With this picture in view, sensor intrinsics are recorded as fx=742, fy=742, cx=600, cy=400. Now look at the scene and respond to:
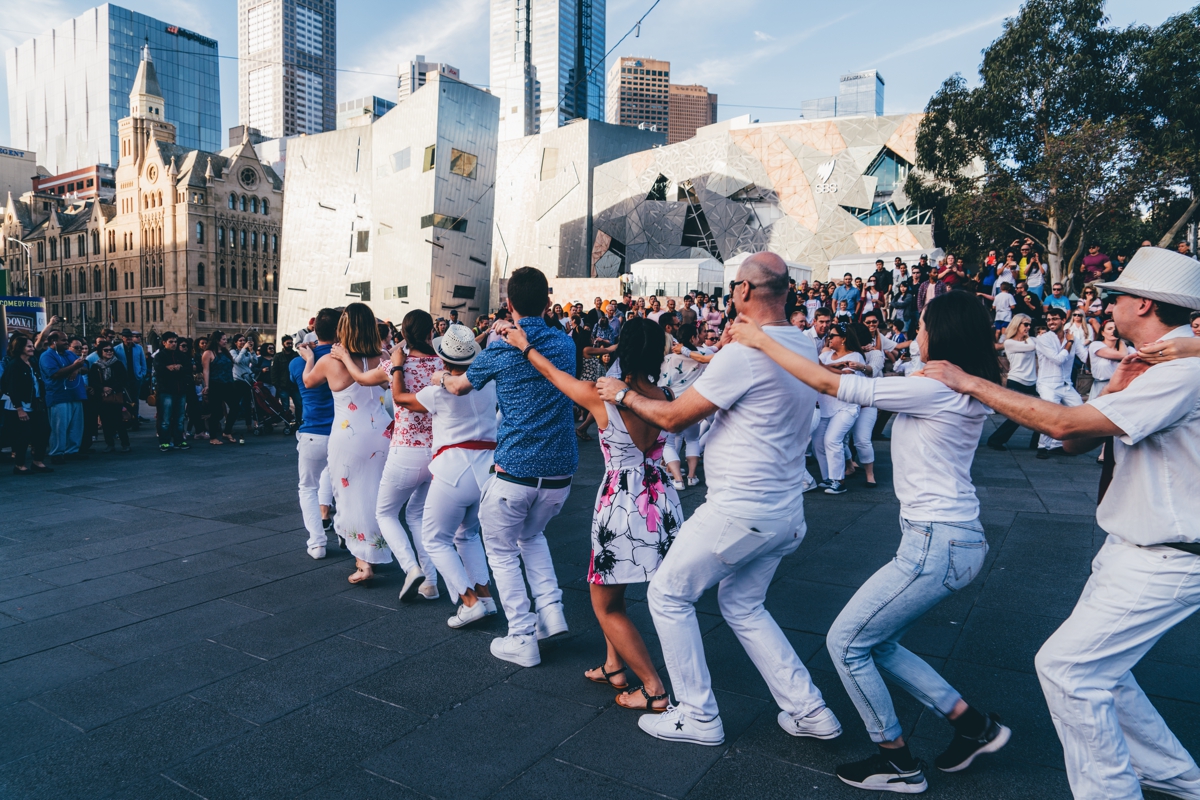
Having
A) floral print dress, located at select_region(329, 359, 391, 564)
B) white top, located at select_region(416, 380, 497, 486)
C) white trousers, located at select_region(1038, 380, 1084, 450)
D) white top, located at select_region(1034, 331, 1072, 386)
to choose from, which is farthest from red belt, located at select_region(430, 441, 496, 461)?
white top, located at select_region(1034, 331, 1072, 386)

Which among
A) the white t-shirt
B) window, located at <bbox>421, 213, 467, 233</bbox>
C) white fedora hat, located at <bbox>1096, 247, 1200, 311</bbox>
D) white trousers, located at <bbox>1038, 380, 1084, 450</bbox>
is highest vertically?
window, located at <bbox>421, 213, 467, 233</bbox>

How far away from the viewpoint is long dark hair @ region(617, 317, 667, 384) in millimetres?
3084

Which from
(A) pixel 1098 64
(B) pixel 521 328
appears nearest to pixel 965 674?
(B) pixel 521 328

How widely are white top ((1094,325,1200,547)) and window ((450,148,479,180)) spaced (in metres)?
27.6

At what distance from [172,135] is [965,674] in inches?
4097

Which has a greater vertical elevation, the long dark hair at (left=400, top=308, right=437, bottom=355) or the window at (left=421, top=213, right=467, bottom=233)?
the window at (left=421, top=213, right=467, bottom=233)

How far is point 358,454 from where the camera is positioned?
4.99 meters

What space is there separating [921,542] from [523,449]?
1.82 metres

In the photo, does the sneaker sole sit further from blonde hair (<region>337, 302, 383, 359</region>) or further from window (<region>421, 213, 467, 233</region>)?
window (<region>421, 213, 467, 233</region>)

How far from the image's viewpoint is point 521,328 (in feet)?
11.6

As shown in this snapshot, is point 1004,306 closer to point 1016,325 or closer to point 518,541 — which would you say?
point 1016,325

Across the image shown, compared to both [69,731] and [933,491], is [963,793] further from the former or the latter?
[69,731]

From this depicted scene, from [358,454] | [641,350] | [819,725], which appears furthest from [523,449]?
[358,454]

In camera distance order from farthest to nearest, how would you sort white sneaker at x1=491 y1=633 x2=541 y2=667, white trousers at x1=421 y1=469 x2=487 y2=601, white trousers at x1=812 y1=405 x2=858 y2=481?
white trousers at x1=812 y1=405 x2=858 y2=481 → white trousers at x1=421 y1=469 x2=487 y2=601 → white sneaker at x1=491 y1=633 x2=541 y2=667
